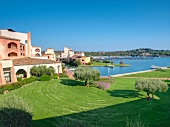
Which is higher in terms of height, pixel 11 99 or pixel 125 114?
pixel 11 99

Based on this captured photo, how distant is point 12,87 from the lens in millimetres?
21266

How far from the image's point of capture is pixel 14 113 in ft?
25.1

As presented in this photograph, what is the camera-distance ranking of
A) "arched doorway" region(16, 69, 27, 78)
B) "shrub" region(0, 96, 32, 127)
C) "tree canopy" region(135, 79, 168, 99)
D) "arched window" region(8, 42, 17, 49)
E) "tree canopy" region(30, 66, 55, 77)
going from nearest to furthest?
"shrub" region(0, 96, 32, 127) → "tree canopy" region(135, 79, 168, 99) → "arched doorway" region(16, 69, 27, 78) → "tree canopy" region(30, 66, 55, 77) → "arched window" region(8, 42, 17, 49)

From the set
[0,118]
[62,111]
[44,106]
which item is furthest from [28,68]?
[0,118]

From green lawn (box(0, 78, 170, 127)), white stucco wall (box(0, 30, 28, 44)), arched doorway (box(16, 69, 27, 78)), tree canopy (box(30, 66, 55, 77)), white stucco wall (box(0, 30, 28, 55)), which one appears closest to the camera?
green lawn (box(0, 78, 170, 127))

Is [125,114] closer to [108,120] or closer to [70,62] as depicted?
[108,120]

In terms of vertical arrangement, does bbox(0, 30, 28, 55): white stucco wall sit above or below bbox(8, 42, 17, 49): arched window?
above

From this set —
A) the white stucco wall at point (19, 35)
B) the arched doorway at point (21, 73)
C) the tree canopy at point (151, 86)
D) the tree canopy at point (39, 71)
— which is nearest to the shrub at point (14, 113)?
the tree canopy at point (151, 86)

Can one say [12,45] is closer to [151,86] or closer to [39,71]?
[39,71]

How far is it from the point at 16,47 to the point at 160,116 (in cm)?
3244

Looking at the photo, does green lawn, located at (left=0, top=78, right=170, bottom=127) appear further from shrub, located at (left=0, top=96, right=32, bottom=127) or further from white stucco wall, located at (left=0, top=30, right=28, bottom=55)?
white stucco wall, located at (left=0, top=30, right=28, bottom=55)

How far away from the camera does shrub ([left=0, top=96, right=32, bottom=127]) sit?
748 centimetres

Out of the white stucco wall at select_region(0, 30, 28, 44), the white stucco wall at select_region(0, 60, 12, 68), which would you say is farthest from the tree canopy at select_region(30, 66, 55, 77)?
the white stucco wall at select_region(0, 30, 28, 44)

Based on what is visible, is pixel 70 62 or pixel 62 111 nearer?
pixel 62 111
